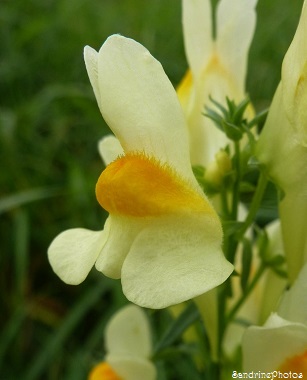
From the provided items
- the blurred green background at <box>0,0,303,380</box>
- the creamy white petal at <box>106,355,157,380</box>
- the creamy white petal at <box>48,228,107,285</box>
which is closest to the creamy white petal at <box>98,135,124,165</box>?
the creamy white petal at <box>48,228,107,285</box>

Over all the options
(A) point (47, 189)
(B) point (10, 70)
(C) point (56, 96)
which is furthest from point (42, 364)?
(B) point (10, 70)

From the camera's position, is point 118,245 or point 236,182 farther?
point 236,182

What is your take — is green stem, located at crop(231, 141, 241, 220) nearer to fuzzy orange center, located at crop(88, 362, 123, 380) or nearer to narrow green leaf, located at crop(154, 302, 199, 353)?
narrow green leaf, located at crop(154, 302, 199, 353)

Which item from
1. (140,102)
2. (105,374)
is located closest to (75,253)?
(140,102)

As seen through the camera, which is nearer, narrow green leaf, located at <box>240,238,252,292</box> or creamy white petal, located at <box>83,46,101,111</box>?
creamy white petal, located at <box>83,46,101,111</box>

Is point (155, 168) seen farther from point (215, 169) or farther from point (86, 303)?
point (86, 303)

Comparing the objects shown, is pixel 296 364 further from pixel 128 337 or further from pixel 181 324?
pixel 128 337
